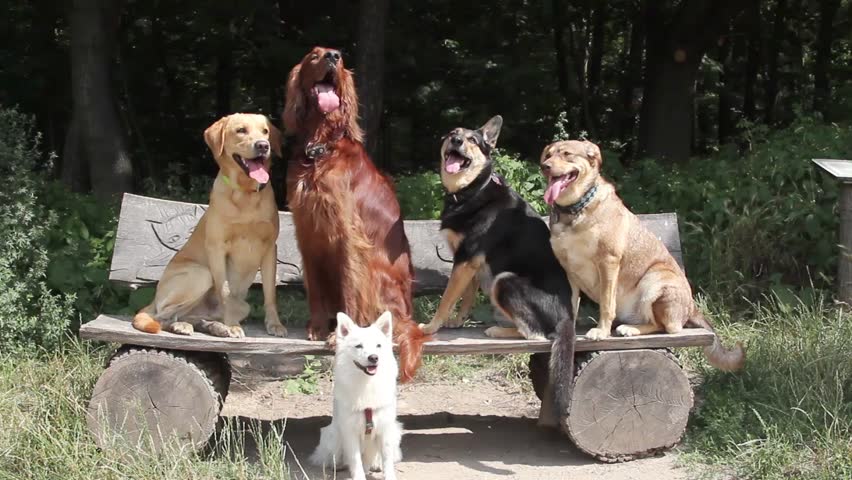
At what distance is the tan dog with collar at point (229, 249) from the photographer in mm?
4277

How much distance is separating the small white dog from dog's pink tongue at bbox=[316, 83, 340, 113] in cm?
107

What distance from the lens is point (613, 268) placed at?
439 centimetres

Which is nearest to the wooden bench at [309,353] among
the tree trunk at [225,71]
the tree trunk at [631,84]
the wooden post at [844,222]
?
the wooden post at [844,222]

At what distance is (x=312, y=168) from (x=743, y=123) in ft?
19.5

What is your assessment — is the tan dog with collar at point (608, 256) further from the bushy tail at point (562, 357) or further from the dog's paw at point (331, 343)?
the dog's paw at point (331, 343)

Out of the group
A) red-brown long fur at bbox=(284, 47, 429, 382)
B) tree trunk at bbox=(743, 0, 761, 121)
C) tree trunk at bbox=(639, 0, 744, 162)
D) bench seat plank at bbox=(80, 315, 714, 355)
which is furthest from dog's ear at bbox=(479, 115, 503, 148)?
tree trunk at bbox=(743, 0, 761, 121)

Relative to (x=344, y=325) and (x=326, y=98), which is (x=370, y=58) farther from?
(x=344, y=325)

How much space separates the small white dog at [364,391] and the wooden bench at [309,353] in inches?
14.1

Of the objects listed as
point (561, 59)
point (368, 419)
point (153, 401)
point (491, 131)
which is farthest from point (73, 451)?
point (561, 59)

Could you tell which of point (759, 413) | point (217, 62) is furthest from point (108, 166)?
point (759, 413)

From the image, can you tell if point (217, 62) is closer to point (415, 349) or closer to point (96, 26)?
point (96, 26)

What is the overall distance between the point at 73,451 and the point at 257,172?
1619 millimetres

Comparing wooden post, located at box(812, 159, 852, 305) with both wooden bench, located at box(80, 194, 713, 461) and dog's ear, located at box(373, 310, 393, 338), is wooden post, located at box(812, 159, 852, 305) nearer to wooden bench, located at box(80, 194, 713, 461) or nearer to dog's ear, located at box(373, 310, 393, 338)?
wooden bench, located at box(80, 194, 713, 461)

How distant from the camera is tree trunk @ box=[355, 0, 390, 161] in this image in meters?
8.39
